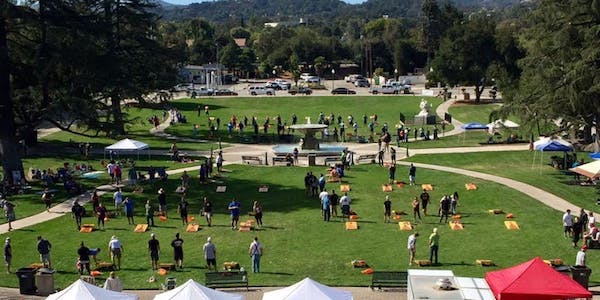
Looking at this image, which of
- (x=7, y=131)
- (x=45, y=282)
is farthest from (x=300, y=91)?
(x=45, y=282)

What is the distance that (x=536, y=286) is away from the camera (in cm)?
1706

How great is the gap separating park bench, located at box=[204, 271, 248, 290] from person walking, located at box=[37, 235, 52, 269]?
6567 mm

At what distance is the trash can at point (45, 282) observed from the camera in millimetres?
21844

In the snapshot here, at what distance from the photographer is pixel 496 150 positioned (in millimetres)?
49844

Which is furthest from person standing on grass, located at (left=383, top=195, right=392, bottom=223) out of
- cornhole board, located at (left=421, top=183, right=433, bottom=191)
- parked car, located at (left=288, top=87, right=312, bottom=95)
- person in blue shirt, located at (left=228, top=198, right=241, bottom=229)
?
parked car, located at (left=288, top=87, right=312, bottom=95)

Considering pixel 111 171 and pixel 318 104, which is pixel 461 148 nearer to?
pixel 111 171

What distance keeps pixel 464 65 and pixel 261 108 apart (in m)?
24.7

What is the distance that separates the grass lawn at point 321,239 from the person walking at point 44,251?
21.3 inches

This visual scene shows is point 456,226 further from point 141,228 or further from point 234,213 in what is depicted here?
point 141,228

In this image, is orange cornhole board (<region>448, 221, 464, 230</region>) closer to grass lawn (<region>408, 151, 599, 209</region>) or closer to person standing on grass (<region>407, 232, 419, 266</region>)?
person standing on grass (<region>407, 232, 419, 266</region>)

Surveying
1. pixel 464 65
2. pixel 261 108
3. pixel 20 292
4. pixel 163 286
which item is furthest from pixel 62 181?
pixel 464 65

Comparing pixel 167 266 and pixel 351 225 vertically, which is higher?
pixel 351 225

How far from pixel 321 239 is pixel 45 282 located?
1090 cm

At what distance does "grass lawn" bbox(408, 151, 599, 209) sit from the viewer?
35000 mm
